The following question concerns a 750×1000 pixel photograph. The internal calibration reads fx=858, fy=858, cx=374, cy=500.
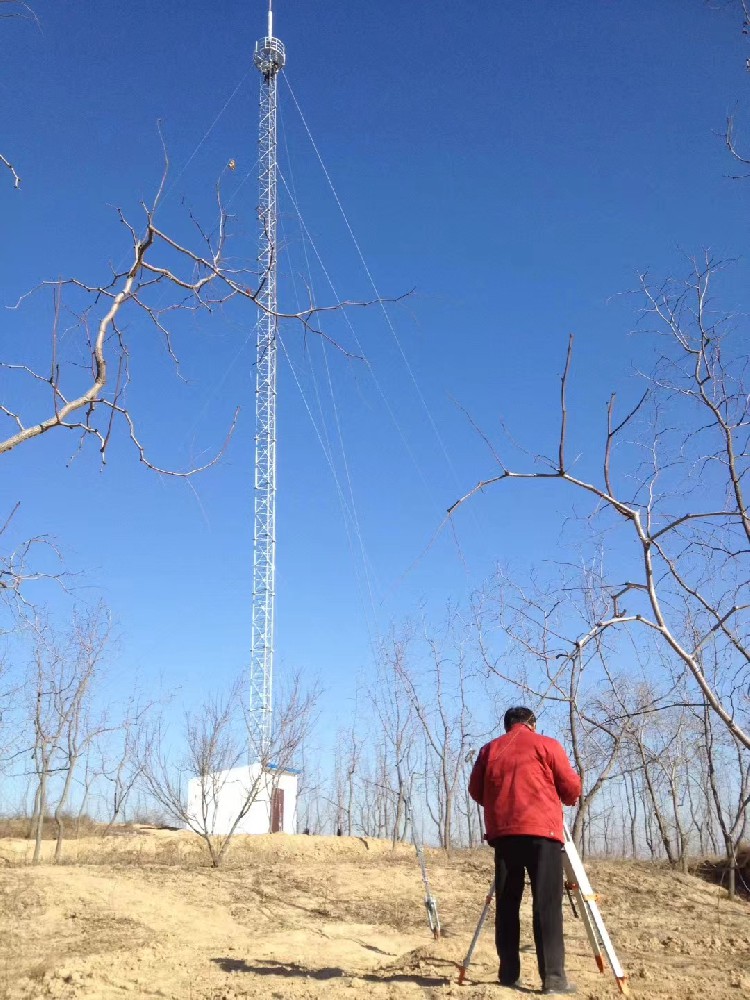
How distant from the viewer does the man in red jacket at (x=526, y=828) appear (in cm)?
503

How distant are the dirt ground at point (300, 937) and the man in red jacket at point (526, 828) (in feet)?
0.92

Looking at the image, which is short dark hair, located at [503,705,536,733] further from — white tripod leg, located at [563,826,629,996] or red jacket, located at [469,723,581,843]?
white tripod leg, located at [563,826,629,996]

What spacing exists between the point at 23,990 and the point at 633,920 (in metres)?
6.71

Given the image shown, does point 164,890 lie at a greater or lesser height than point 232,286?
lesser

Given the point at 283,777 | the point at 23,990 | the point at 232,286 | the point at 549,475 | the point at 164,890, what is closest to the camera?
the point at 232,286

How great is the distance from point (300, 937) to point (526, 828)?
12.8 feet

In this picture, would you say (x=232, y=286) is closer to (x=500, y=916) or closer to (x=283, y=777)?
(x=500, y=916)

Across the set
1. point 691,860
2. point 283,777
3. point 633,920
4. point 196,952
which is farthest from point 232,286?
point 283,777

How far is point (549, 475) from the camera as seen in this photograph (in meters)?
4.84

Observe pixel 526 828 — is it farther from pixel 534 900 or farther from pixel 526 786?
pixel 534 900

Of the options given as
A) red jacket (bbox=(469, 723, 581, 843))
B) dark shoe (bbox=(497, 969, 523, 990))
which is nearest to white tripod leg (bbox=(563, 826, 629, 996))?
red jacket (bbox=(469, 723, 581, 843))

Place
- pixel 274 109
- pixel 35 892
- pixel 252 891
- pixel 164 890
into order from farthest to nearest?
pixel 274 109
pixel 252 891
pixel 164 890
pixel 35 892

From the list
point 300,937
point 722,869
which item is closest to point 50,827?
point 722,869

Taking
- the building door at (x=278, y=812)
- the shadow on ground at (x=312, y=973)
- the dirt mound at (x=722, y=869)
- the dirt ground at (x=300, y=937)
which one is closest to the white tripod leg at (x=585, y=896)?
the dirt ground at (x=300, y=937)
